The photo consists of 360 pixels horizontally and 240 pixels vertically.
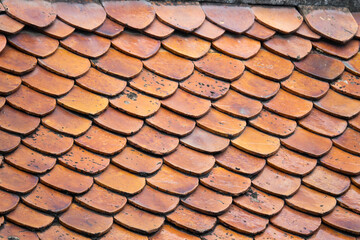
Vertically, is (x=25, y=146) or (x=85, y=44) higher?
(x=85, y=44)

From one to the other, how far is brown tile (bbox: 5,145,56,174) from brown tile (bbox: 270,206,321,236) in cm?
112

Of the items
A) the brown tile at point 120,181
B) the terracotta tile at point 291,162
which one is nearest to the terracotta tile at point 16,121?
the brown tile at point 120,181

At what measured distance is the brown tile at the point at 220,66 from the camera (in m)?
4.16

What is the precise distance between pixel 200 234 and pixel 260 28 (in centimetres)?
136

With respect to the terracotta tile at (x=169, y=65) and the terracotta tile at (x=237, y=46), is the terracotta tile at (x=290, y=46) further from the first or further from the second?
the terracotta tile at (x=169, y=65)

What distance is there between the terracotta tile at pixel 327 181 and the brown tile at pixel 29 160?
4.28 ft

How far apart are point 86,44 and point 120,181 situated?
2.63 ft

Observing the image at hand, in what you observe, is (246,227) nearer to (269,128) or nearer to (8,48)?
(269,128)

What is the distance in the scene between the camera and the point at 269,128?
13.4 ft

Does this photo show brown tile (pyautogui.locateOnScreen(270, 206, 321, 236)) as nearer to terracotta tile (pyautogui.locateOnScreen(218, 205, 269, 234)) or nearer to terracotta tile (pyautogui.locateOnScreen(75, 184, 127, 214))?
terracotta tile (pyautogui.locateOnScreen(218, 205, 269, 234))

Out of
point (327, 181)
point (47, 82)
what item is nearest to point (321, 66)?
point (327, 181)

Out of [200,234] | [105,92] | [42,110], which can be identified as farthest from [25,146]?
[200,234]

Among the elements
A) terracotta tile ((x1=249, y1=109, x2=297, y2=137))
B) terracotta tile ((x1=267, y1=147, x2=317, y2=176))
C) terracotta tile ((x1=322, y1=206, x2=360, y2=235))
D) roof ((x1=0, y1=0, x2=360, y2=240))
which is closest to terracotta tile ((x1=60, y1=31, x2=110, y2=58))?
roof ((x1=0, y1=0, x2=360, y2=240))

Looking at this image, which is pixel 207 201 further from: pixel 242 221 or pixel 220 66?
pixel 220 66
